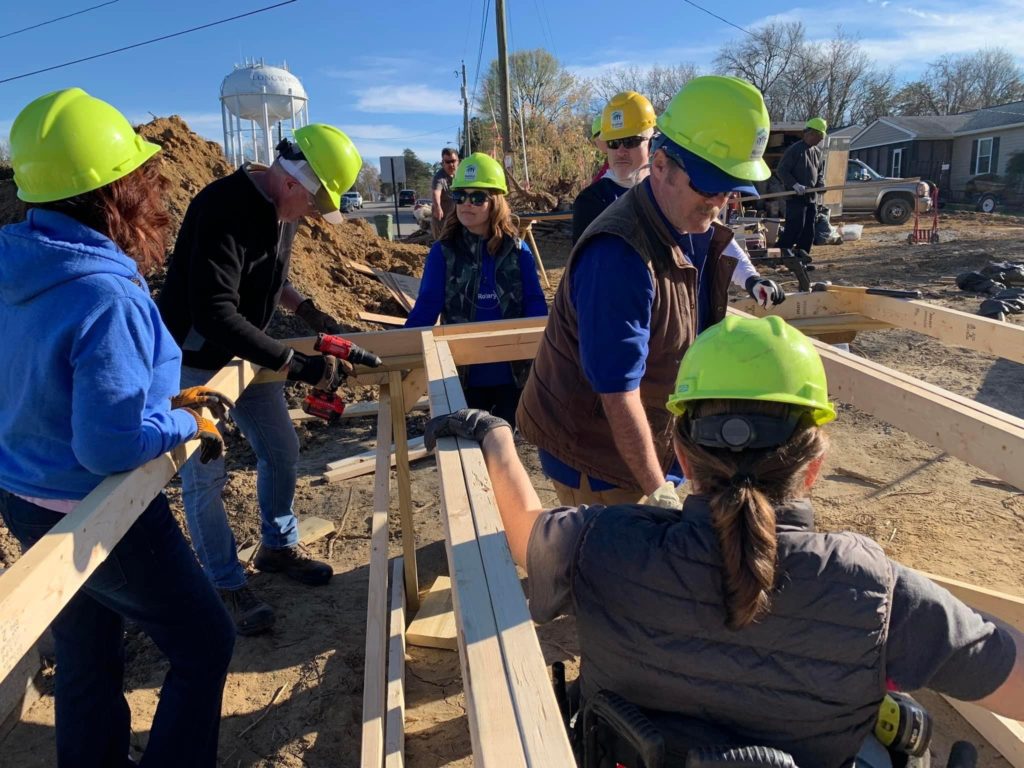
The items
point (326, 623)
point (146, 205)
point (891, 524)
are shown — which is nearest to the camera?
point (146, 205)

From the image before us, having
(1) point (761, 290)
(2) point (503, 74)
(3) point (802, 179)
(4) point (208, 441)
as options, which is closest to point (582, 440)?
(4) point (208, 441)

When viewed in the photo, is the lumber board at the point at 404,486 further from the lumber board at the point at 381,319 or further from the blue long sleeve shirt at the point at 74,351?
the lumber board at the point at 381,319

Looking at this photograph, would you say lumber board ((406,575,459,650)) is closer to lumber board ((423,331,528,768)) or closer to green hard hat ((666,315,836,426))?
lumber board ((423,331,528,768))

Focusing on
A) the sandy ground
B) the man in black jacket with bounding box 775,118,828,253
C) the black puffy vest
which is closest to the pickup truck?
the man in black jacket with bounding box 775,118,828,253

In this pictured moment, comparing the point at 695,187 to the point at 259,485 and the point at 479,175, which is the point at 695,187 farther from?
the point at 259,485

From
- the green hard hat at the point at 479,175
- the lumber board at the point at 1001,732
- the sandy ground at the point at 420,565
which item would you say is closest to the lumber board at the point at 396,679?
the sandy ground at the point at 420,565

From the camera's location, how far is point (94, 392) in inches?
69.6

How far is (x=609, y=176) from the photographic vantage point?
4.75m

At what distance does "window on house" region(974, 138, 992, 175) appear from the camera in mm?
39219

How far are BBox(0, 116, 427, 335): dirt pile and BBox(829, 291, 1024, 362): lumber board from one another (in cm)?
572

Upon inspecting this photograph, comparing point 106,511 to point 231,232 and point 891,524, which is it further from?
point 891,524

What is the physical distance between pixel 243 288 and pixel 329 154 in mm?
683

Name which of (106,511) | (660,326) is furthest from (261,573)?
(660,326)

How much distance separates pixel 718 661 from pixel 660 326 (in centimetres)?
123
